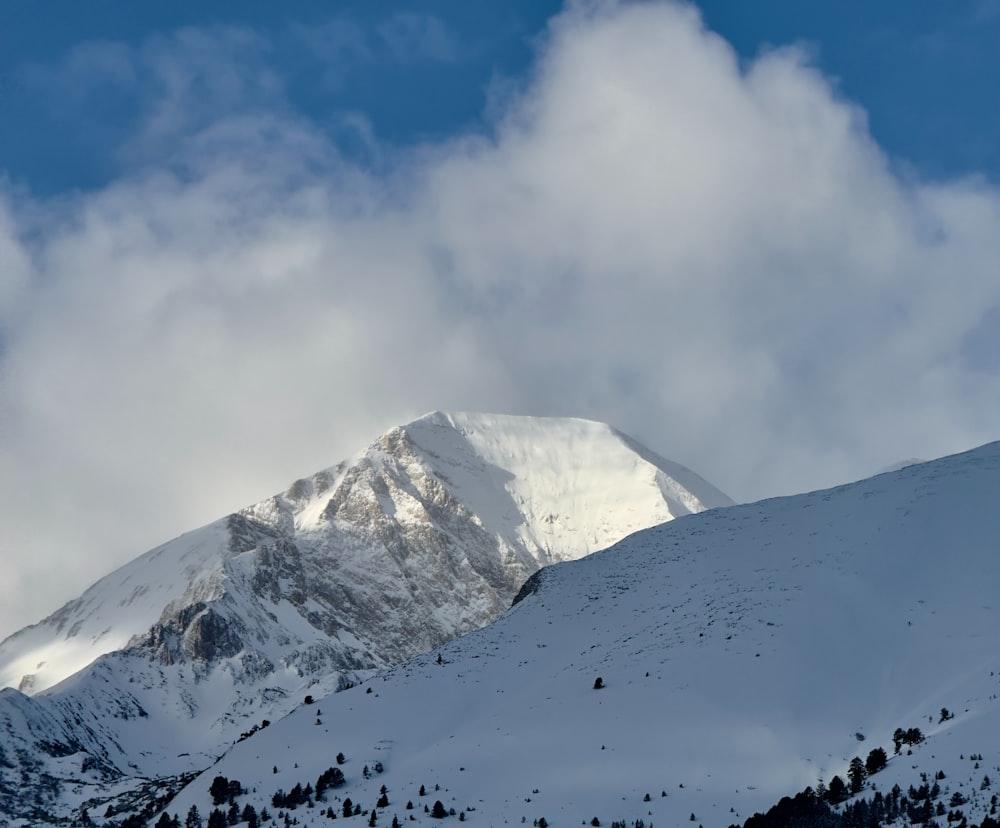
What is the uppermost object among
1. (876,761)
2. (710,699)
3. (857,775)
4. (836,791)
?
(710,699)

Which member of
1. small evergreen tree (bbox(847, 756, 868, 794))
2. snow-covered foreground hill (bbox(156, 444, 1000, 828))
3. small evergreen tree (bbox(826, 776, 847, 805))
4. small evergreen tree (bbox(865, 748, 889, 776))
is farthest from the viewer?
snow-covered foreground hill (bbox(156, 444, 1000, 828))

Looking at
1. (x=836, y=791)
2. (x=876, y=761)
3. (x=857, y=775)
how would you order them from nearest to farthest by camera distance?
(x=836, y=791) → (x=857, y=775) → (x=876, y=761)

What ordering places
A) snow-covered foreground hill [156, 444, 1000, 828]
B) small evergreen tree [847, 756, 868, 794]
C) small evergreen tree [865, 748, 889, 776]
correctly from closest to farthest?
small evergreen tree [847, 756, 868, 794] → small evergreen tree [865, 748, 889, 776] → snow-covered foreground hill [156, 444, 1000, 828]

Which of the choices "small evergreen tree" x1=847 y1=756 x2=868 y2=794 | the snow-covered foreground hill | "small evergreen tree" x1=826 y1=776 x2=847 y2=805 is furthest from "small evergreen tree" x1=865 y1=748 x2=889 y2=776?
"small evergreen tree" x1=826 y1=776 x2=847 y2=805

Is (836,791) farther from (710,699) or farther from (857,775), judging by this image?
(710,699)

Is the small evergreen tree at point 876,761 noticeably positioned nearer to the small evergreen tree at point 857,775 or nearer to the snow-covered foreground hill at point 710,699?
the small evergreen tree at point 857,775

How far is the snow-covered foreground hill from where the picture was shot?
13588 centimetres

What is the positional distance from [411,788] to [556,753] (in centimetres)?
1440

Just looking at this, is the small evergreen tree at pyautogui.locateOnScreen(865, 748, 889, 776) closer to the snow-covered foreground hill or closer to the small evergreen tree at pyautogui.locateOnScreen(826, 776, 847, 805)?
the snow-covered foreground hill

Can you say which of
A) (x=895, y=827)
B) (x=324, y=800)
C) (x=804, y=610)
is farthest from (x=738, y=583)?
(x=895, y=827)

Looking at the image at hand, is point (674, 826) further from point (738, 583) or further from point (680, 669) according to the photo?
point (738, 583)

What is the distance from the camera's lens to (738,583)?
187 m

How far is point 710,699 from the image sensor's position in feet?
516

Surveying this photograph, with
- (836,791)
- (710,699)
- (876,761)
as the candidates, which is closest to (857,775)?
(876,761)
